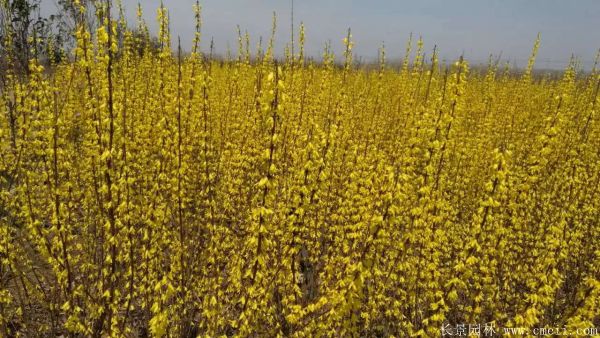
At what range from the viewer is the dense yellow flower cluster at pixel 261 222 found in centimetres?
324

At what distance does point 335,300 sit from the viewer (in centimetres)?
333

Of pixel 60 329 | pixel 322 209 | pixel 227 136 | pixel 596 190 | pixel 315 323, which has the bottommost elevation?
pixel 60 329

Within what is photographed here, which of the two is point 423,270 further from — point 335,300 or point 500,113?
point 500,113

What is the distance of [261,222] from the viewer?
277 cm

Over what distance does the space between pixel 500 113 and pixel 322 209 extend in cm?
800

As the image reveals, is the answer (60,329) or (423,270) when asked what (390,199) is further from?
(60,329)

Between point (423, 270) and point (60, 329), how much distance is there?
4667 millimetres

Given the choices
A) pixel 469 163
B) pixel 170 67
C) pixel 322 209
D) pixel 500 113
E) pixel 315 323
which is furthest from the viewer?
pixel 500 113

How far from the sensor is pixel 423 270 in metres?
4.85

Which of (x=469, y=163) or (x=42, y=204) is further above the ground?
(x=469, y=163)

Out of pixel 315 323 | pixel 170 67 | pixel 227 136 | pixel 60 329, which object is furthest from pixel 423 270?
pixel 170 67

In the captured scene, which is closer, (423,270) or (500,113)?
(423,270)

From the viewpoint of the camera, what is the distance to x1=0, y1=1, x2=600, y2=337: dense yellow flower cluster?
324 centimetres

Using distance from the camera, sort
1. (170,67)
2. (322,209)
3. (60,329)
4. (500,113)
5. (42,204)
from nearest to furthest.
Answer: (60,329), (42,204), (322,209), (170,67), (500,113)
